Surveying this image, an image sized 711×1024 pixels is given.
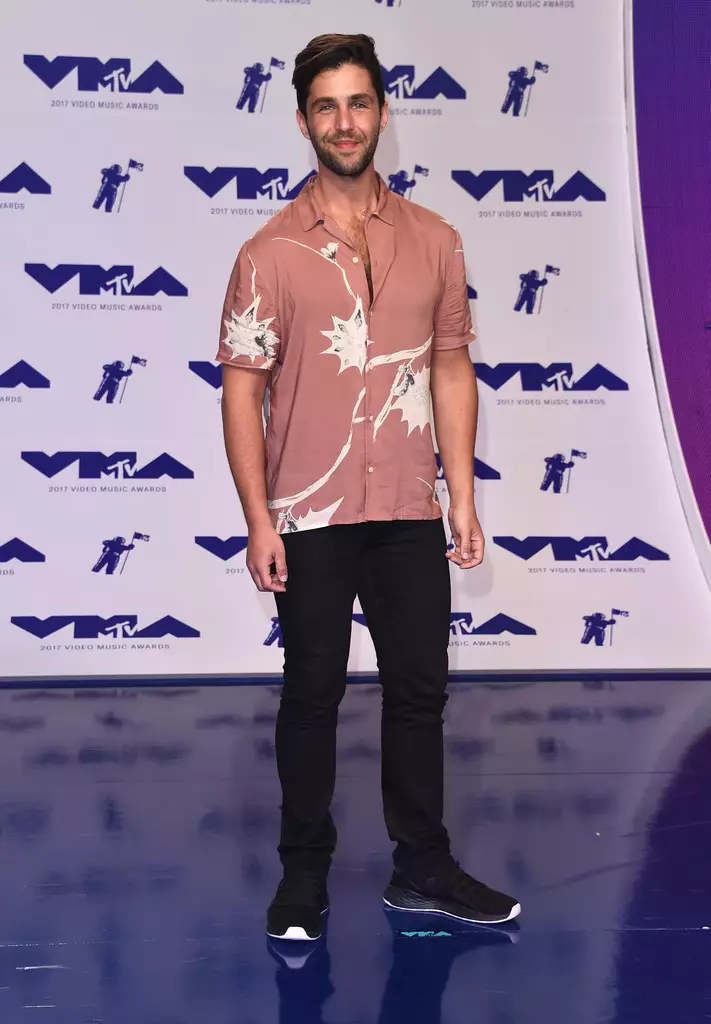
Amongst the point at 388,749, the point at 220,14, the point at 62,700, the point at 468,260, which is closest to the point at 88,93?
the point at 220,14

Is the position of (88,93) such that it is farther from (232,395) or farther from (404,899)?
(404,899)

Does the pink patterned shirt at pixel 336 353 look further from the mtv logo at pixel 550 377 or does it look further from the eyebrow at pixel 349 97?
the mtv logo at pixel 550 377

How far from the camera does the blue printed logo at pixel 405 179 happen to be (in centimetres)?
383

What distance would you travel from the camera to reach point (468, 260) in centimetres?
389

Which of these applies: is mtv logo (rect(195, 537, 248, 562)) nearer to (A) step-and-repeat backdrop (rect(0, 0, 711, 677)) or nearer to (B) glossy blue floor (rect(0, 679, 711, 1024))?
(A) step-and-repeat backdrop (rect(0, 0, 711, 677))

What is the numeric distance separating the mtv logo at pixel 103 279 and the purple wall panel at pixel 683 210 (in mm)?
1687

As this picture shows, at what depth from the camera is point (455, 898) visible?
79.5 inches

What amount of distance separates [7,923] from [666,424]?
2800 millimetres

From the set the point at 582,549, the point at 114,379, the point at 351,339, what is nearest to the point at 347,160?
the point at 351,339

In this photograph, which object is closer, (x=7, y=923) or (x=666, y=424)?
(x=7, y=923)

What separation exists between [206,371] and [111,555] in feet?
2.39

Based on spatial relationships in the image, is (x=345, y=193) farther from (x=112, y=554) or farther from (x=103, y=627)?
(x=103, y=627)

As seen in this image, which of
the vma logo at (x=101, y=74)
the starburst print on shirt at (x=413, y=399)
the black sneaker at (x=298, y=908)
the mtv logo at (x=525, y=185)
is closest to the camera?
the black sneaker at (x=298, y=908)

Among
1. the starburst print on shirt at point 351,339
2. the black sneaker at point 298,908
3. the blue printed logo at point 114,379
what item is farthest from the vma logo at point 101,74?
the black sneaker at point 298,908
